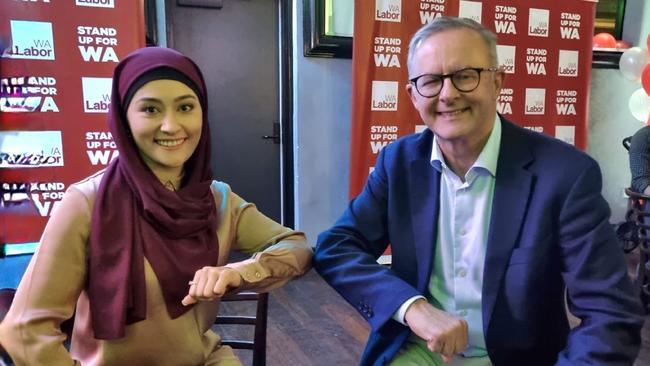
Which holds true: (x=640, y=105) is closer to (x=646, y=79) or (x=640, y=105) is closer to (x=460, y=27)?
(x=646, y=79)

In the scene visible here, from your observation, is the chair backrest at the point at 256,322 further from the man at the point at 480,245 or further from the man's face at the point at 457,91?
the man's face at the point at 457,91

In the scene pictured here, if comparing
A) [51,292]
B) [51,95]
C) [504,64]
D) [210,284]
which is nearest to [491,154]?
[210,284]

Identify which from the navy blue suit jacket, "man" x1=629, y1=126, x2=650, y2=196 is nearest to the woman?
the navy blue suit jacket

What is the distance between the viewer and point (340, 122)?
12.1 feet

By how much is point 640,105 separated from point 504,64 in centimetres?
147

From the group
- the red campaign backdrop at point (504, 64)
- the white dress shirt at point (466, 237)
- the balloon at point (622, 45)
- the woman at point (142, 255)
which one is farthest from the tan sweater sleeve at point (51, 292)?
the balloon at point (622, 45)

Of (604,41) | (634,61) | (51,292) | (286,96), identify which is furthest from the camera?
(604,41)

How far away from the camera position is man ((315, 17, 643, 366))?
100 centimetres

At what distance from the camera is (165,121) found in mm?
1057

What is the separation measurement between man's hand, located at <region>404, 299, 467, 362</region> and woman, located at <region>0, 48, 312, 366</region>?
1.02ft

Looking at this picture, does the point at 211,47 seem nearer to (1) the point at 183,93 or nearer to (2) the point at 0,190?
(2) the point at 0,190

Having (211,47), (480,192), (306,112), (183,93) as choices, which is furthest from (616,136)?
(183,93)

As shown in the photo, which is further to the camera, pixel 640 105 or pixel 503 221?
pixel 640 105

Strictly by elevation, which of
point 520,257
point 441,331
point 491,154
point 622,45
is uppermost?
point 622,45
